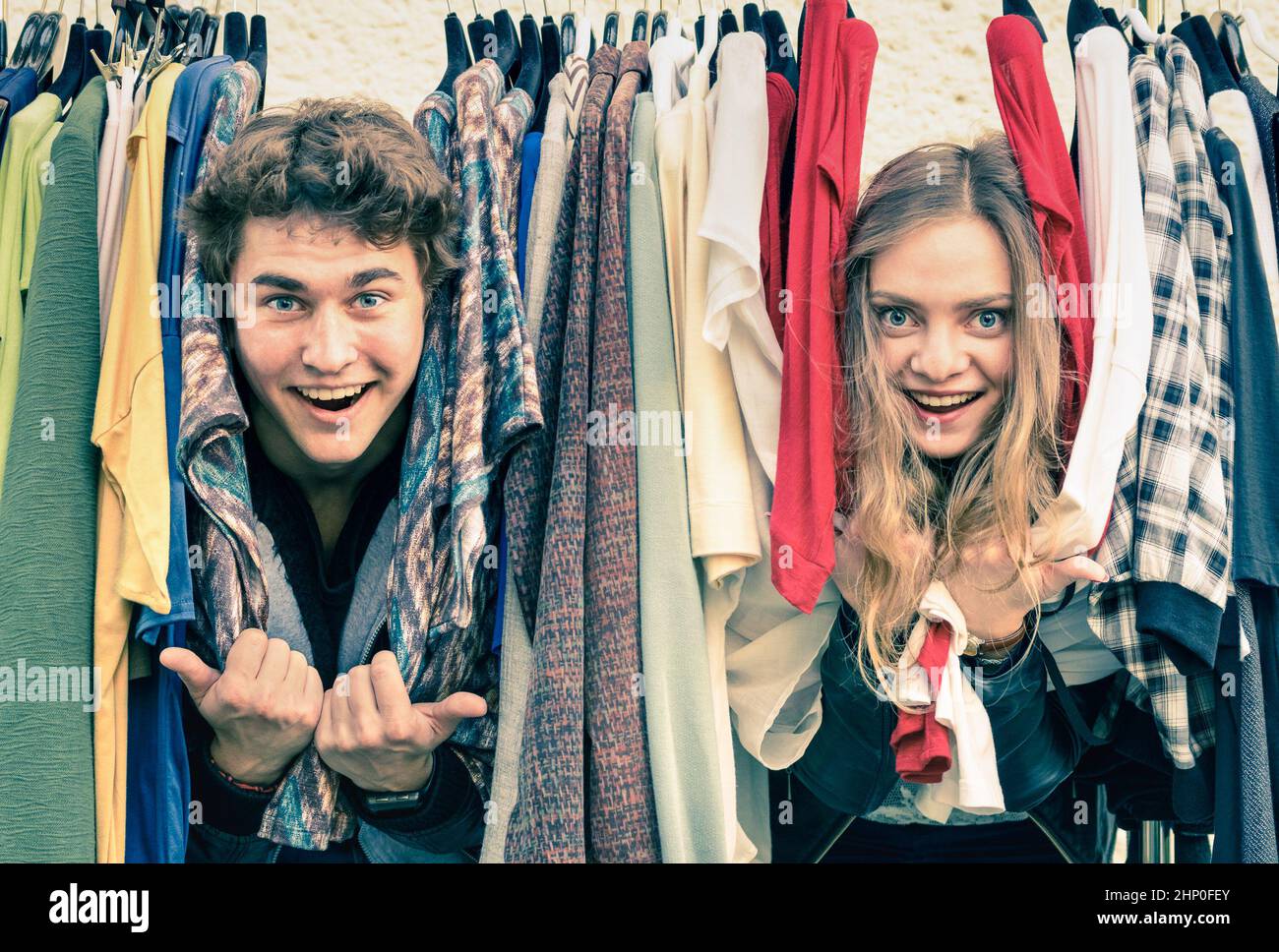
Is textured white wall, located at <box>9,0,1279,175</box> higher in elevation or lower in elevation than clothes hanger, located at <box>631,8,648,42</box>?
higher

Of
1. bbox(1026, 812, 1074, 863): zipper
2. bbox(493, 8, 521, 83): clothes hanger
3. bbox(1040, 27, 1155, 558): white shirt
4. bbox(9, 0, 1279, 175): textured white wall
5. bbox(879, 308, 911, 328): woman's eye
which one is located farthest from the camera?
bbox(9, 0, 1279, 175): textured white wall

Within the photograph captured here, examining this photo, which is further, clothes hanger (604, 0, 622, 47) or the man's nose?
clothes hanger (604, 0, 622, 47)

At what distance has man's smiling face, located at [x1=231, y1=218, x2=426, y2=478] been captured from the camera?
165cm

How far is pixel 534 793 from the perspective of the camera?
61.2 inches

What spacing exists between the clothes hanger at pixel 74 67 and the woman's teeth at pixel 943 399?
4.38ft

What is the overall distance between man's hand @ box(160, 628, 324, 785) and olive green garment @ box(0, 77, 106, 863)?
15 cm

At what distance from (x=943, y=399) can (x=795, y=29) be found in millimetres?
1176

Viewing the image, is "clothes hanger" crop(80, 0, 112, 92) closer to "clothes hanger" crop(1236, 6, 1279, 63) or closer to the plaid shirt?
the plaid shirt

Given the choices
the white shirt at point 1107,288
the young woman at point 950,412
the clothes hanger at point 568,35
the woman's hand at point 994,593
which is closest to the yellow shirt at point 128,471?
the clothes hanger at point 568,35

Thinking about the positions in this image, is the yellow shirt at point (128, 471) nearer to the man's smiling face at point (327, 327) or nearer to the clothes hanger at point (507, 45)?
the man's smiling face at point (327, 327)

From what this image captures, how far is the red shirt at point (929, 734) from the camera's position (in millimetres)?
1600

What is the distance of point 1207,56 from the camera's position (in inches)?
68.5

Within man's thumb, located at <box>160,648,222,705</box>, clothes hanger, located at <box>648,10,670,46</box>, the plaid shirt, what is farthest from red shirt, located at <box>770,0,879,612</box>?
man's thumb, located at <box>160,648,222,705</box>

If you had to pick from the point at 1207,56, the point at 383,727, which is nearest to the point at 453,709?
the point at 383,727
